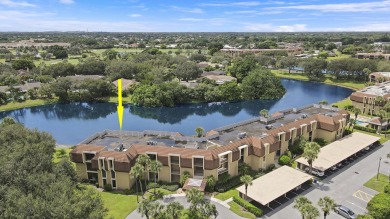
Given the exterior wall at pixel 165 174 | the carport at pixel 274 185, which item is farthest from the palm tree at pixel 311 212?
the exterior wall at pixel 165 174

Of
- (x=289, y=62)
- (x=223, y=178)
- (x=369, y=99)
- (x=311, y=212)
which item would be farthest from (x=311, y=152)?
(x=289, y=62)

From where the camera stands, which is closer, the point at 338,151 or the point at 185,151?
the point at 185,151

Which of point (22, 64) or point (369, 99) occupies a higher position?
point (22, 64)

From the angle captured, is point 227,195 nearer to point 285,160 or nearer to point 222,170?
point 222,170

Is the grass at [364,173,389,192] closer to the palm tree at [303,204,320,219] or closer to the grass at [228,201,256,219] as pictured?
the palm tree at [303,204,320,219]

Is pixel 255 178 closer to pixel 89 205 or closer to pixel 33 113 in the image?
pixel 89 205

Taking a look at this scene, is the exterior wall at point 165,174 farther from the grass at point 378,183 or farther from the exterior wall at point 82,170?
the grass at point 378,183
